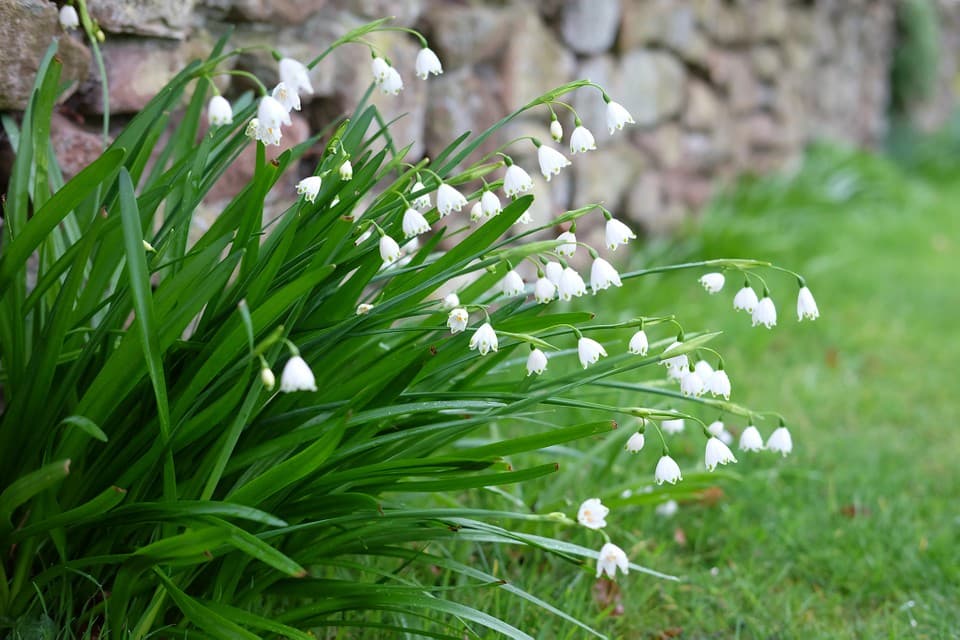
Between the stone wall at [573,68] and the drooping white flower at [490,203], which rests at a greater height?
the drooping white flower at [490,203]

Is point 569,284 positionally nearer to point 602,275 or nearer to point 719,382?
point 602,275

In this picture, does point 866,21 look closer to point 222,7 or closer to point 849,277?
point 849,277

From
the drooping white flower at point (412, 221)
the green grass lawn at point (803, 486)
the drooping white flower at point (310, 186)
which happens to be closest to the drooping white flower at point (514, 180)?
the drooping white flower at point (412, 221)

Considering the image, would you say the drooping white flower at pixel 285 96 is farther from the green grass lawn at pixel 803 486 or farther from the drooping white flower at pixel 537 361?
the green grass lawn at pixel 803 486

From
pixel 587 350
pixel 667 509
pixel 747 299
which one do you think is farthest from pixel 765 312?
pixel 667 509

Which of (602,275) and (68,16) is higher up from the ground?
(68,16)

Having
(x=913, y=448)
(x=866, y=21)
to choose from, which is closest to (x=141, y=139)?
(x=913, y=448)

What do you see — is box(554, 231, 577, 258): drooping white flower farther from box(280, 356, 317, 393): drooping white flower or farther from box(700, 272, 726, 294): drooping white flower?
box(280, 356, 317, 393): drooping white flower
